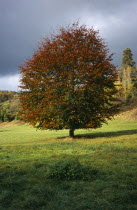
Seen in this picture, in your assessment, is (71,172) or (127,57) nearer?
(71,172)

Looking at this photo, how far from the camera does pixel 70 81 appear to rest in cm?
1783

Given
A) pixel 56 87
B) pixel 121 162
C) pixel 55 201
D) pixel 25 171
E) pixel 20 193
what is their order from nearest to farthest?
pixel 55 201, pixel 20 193, pixel 25 171, pixel 121 162, pixel 56 87

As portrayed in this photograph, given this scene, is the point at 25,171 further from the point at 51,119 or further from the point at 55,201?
the point at 51,119

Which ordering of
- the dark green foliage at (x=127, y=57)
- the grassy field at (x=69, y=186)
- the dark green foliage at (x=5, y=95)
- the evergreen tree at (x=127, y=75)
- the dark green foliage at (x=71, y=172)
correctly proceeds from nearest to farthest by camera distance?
the grassy field at (x=69, y=186), the dark green foliage at (x=71, y=172), the evergreen tree at (x=127, y=75), the dark green foliage at (x=127, y=57), the dark green foliage at (x=5, y=95)

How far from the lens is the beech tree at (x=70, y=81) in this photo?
17625mm

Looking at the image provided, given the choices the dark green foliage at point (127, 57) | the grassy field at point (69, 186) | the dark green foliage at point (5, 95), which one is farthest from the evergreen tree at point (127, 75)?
the dark green foliage at point (5, 95)

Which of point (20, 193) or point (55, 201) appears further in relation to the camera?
point (20, 193)

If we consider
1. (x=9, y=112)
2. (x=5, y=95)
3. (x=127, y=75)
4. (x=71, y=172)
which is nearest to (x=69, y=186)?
(x=71, y=172)

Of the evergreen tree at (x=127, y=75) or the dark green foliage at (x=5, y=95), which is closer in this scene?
the evergreen tree at (x=127, y=75)

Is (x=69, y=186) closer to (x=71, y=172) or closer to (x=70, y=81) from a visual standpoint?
(x=71, y=172)

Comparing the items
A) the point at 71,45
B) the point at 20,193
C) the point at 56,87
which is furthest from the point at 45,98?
the point at 20,193

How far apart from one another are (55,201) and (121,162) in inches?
182

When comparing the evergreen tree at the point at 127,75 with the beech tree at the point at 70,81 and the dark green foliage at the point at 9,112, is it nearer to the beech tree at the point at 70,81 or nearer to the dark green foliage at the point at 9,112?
the dark green foliage at the point at 9,112

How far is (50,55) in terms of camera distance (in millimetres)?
18250
